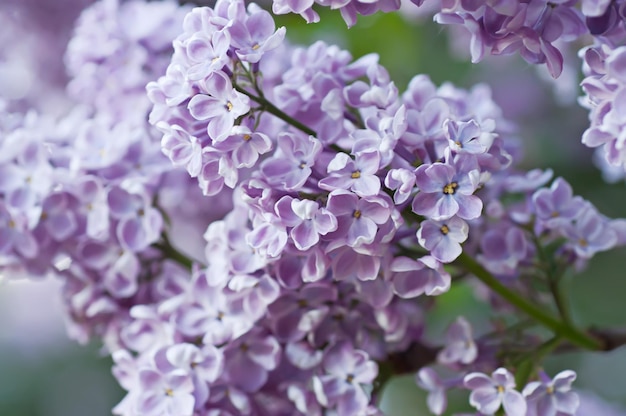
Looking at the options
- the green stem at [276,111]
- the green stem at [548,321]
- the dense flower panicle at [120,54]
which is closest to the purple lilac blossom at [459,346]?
the green stem at [548,321]

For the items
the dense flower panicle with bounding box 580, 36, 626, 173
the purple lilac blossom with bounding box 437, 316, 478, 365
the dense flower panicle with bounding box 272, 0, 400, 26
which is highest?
the dense flower panicle with bounding box 272, 0, 400, 26

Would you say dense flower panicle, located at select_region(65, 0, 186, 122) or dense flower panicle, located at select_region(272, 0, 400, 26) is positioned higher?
dense flower panicle, located at select_region(272, 0, 400, 26)

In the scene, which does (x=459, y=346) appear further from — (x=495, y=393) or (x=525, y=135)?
(x=525, y=135)

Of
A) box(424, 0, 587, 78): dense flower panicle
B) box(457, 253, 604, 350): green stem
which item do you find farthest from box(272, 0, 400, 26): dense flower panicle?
box(457, 253, 604, 350): green stem

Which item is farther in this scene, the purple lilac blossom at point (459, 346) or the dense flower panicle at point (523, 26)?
the purple lilac blossom at point (459, 346)

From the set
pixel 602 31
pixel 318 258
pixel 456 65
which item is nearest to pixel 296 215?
pixel 318 258

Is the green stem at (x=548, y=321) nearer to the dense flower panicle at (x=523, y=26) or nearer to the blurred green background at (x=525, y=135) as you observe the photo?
the dense flower panicle at (x=523, y=26)

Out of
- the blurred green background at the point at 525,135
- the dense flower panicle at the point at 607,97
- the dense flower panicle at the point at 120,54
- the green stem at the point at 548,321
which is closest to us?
the dense flower panicle at the point at 607,97

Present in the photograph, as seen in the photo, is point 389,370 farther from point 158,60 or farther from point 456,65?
point 456,65

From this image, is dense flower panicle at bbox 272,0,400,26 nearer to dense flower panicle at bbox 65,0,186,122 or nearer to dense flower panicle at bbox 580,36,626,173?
dense flower panicle at bbox 580,36,626,173
